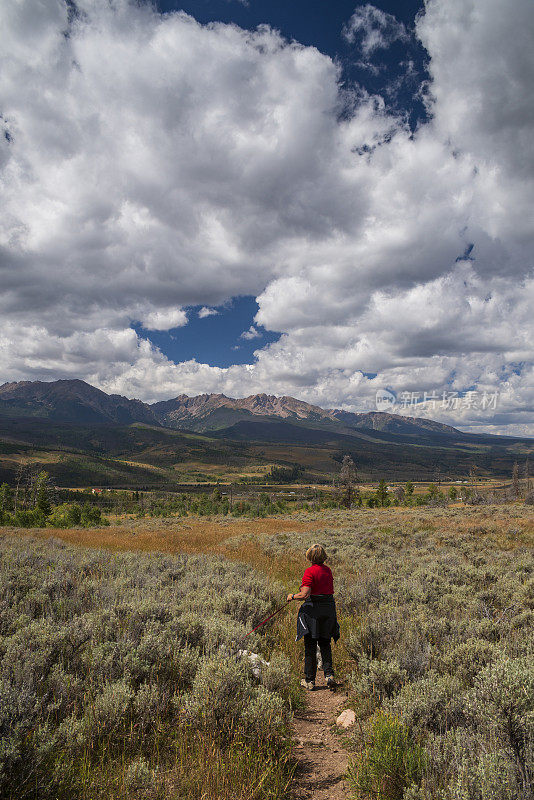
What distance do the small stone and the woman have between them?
1.04 metres

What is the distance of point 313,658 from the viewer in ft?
20.3

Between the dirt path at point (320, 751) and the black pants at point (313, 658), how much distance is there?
0.86 ft

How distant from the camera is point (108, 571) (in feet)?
31.2

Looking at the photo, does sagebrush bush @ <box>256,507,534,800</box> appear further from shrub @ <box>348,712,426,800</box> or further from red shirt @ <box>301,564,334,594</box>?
red shirt @ <box>301,564,334,594</box>

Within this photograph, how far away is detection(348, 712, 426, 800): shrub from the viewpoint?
322cm

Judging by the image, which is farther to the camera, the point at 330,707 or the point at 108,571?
the point at 108,571

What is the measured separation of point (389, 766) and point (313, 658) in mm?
3127

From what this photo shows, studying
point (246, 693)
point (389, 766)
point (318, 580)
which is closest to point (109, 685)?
point (246, 693)

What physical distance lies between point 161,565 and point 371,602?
6.40m

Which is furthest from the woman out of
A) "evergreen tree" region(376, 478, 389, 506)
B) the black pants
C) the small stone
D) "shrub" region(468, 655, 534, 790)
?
"evergreen tree" region(376, 478, 389, 506)

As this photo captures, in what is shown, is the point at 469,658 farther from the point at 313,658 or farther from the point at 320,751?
the point at 313,658

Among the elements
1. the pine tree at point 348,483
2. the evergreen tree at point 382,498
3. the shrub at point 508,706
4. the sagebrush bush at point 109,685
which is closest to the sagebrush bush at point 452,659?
the shrub at point 508,706

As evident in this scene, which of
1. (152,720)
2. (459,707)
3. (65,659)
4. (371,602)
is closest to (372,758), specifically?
(459,707)

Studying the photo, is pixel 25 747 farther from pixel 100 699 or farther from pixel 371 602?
pixel 371 602
